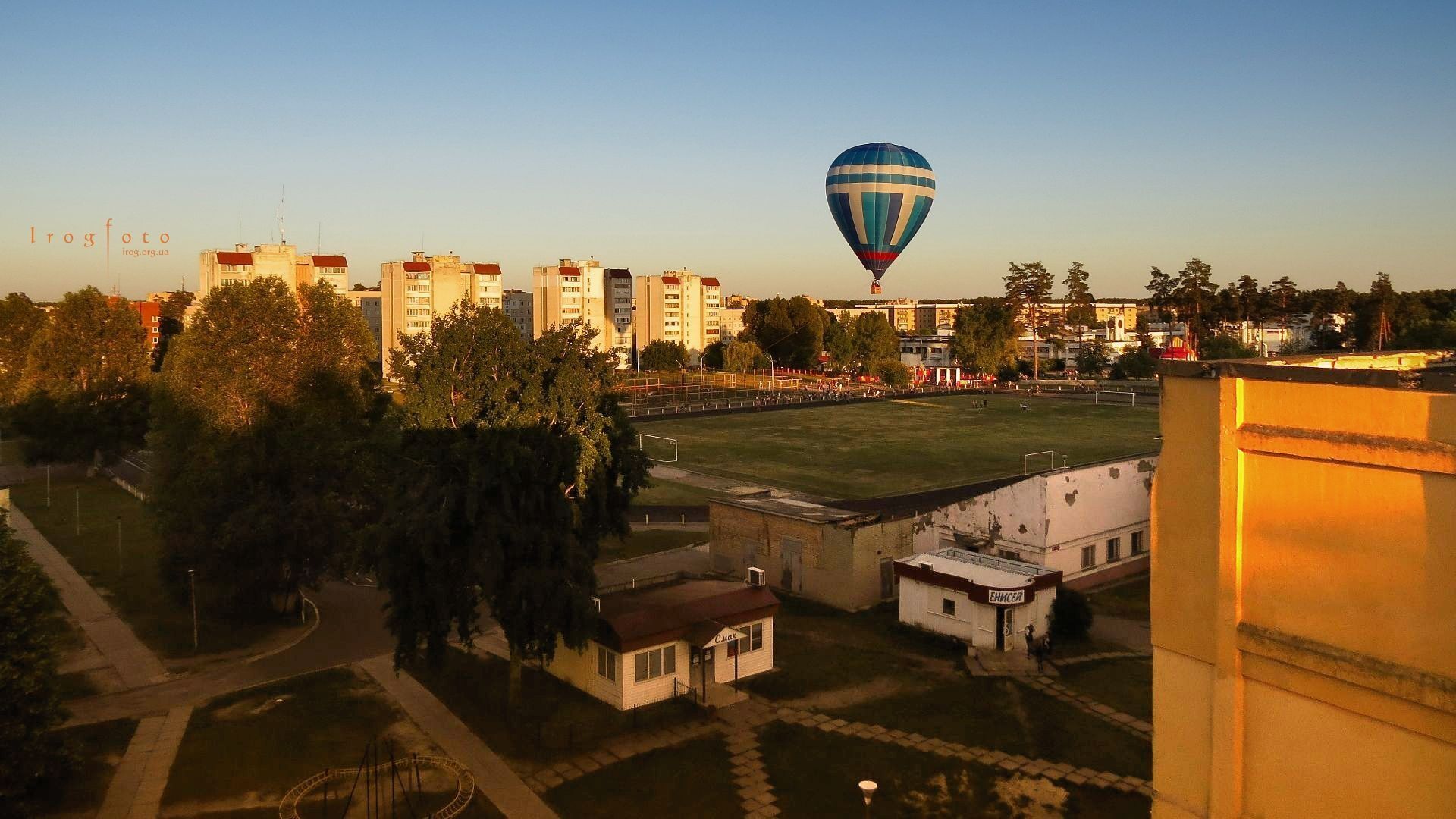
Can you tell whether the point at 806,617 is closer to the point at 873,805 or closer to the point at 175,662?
the point at 873,805

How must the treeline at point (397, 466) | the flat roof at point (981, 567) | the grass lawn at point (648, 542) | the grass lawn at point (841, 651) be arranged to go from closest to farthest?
the treeline at point (397, 466) < the grass lawn at point (841, 651) < the flat roof at point (981, 567) < the grass lawn at point (648, 542)

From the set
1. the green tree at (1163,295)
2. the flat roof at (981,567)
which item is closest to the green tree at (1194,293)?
the green tree at (1163,295)

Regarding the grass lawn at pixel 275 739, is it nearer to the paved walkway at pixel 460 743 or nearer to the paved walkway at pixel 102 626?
the paved walkway at pixel 460 743

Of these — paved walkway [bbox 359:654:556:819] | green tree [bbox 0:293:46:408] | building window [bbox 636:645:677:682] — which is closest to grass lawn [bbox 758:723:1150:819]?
building window [bbox 636:645:677:682]

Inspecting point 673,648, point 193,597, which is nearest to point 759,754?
point 673,648

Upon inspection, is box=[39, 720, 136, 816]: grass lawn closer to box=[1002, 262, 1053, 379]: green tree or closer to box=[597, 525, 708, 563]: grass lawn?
box=[597, 525, 708, 563]: grass lawn

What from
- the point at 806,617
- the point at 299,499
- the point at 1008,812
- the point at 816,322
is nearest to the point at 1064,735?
the point at 1008,812
